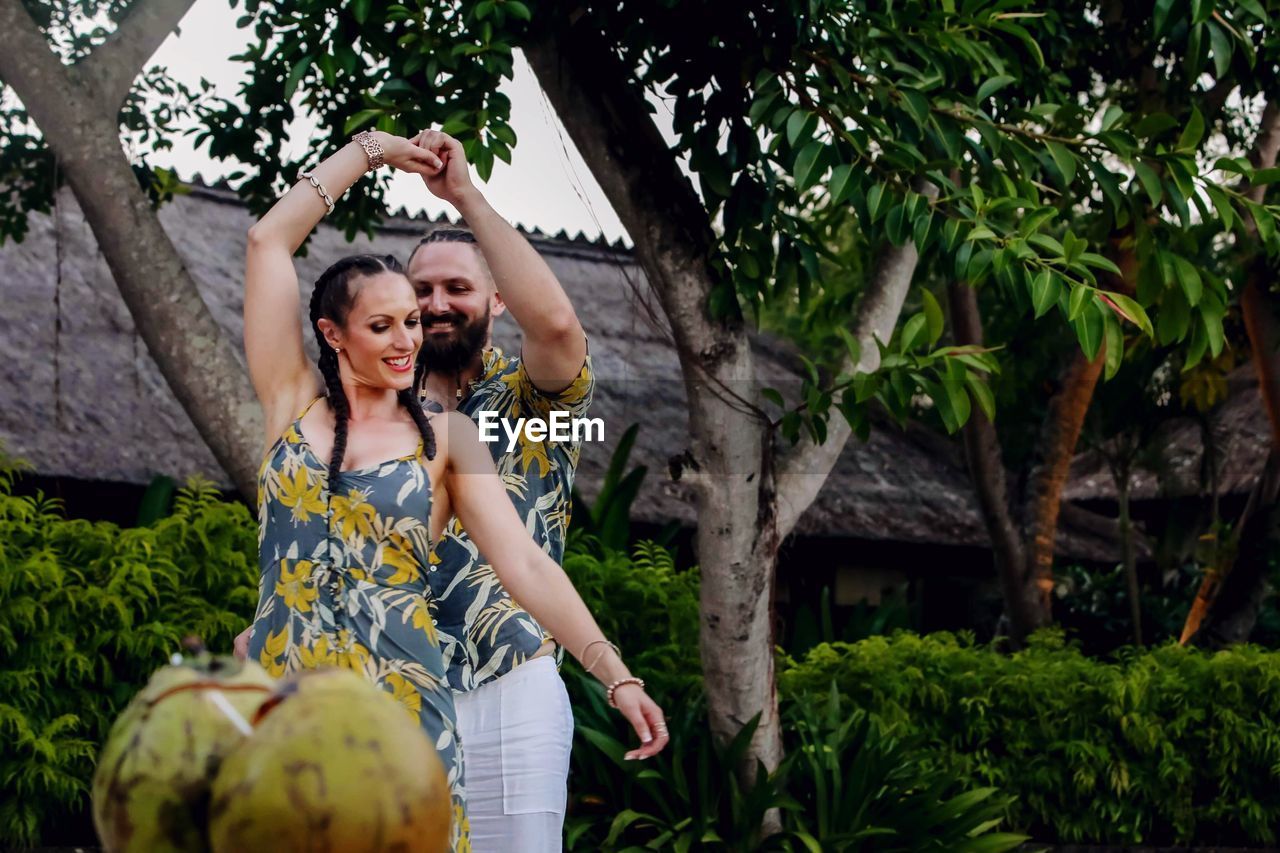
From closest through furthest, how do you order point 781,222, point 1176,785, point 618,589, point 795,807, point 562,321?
1. point 562,321
2. point 781,222
3. point 795,807
4. point 618,589
5. point 1176,785

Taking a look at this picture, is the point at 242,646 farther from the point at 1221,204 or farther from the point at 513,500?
the point at 1221,204

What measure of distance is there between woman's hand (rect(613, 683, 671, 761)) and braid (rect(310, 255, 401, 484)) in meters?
0.38

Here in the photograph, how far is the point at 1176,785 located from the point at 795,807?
273 cm

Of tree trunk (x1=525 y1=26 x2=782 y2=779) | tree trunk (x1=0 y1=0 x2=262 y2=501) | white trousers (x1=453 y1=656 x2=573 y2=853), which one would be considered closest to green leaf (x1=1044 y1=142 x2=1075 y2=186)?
tree trunk (x1=525 y1=26 x2=782 y2=779)

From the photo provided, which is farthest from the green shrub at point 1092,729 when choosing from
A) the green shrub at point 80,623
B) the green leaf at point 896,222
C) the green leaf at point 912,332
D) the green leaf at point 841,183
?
the green leaf at point 841,183

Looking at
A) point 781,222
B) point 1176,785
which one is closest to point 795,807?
point 781,222

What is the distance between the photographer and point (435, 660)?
6.43ft

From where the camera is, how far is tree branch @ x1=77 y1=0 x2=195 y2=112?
4.98m

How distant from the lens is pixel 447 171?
2.14 m

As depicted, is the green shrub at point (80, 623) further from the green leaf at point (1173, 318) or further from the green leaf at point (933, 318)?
the green leaf at point (1173, 318)

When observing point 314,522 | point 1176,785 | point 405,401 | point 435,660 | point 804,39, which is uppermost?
point 804,39

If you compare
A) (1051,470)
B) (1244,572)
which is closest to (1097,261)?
(1051,470)

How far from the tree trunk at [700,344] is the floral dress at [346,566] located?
11.4ft

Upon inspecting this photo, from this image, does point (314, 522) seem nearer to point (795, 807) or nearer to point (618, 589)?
point (795, 807)
